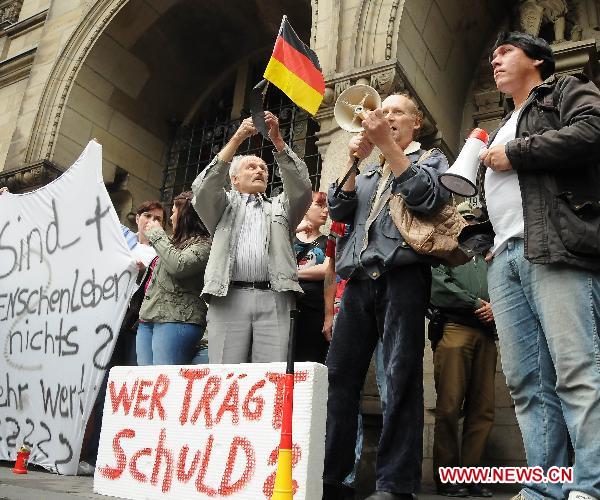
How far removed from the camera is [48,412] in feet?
14.3

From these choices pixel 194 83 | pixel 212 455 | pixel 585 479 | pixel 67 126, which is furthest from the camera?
pixel 194 83

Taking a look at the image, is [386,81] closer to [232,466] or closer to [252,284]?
[252,284]

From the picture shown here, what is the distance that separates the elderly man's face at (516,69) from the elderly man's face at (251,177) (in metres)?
1.51

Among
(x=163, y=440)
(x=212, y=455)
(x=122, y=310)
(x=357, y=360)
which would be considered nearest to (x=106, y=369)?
(x=122, y=310)

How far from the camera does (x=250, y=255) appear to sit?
3.38m

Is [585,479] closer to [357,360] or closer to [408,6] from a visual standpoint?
[357,360]

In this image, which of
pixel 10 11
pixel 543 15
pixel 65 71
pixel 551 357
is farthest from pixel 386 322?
pixel 10 11

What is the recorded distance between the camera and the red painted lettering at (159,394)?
2.83 meters

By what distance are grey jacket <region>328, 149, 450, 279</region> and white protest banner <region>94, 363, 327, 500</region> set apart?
1.87 feet

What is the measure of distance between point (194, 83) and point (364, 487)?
8.08 meters

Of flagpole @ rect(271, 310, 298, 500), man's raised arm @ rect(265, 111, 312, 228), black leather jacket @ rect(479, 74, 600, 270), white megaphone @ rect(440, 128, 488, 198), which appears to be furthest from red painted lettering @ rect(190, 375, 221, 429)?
black leather jacket @ rect(479, 74, 600, 270)

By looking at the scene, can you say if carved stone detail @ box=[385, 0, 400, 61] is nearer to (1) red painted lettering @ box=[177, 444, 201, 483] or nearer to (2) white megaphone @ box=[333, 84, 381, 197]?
(2) white megaphone @ box=[333, 84, 381, 197]

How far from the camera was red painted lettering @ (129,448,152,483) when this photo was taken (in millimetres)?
2775

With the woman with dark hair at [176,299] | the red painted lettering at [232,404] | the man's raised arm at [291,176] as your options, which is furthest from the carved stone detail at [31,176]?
the red painted lettering at [232,404]
